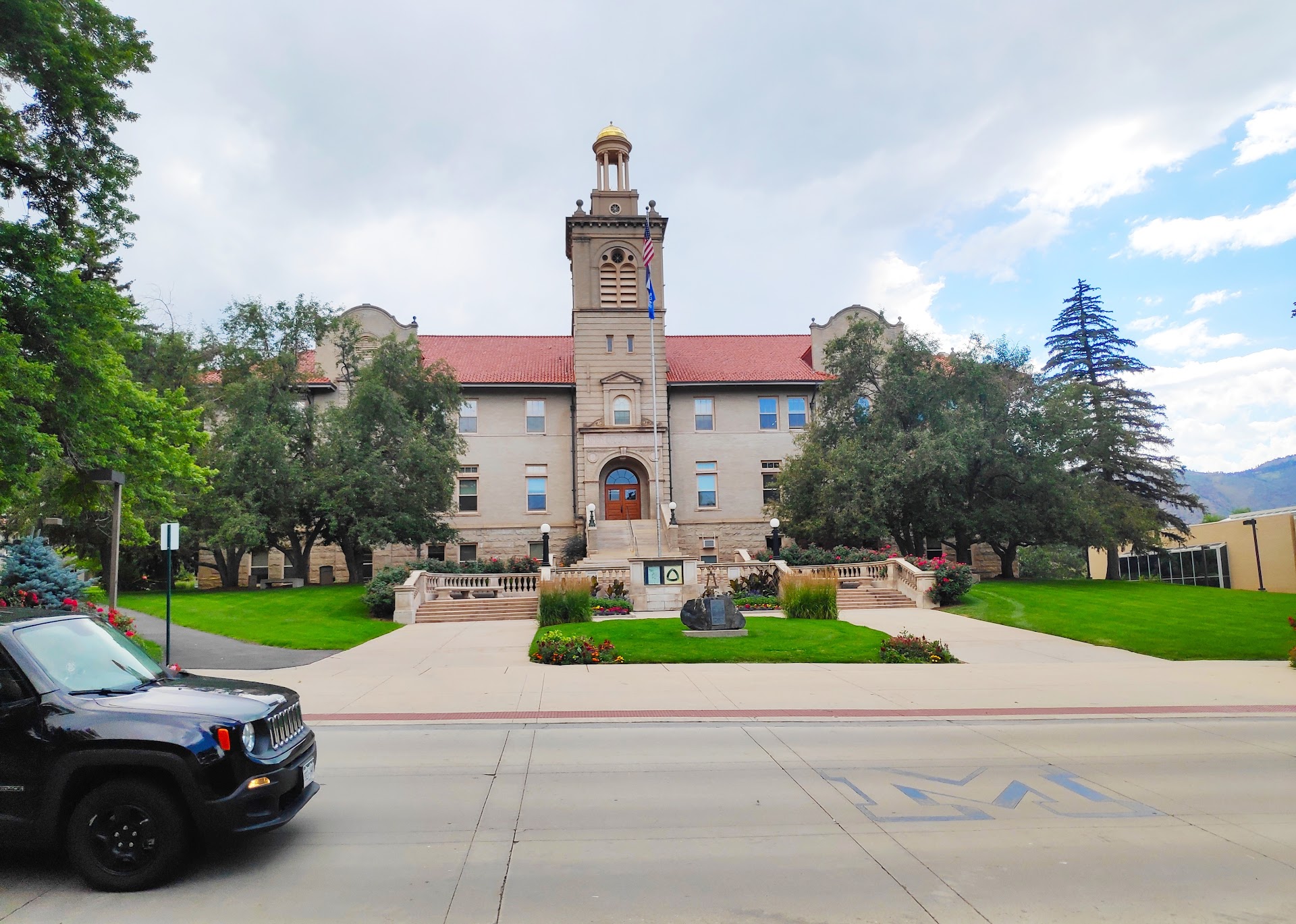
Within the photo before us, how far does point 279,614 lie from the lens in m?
27.3

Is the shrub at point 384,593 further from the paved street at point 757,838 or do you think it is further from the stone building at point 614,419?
the paved street at point 757,838

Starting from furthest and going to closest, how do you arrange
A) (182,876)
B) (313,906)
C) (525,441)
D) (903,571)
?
(525,441), (903,571), (182,876), (313,906)

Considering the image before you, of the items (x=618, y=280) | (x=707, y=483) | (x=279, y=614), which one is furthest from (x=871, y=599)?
(x=618, y=280)

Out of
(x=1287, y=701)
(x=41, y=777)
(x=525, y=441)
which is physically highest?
(x=525, y=441)

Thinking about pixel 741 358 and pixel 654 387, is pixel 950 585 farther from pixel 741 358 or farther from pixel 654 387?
pixel 741 358

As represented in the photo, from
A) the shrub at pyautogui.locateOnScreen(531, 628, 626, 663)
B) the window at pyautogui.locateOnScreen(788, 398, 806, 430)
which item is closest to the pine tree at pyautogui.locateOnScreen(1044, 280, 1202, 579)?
the window at pyautogui.locateOnScreen(788, 398, 806, 430)

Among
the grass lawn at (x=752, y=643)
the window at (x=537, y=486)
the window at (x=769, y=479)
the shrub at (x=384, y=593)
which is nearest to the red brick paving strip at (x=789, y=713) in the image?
the grass lawn at (x=752, y=643)

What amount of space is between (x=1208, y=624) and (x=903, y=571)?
9666 mm

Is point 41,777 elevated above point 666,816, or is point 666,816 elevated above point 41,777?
point 41,777

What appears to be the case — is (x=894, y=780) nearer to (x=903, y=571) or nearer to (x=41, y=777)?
(x=41, y=777)

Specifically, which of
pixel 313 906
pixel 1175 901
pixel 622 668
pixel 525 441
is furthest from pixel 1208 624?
pixel 525 441

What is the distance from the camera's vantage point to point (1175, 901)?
512cm

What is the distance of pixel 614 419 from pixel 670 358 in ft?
23.5

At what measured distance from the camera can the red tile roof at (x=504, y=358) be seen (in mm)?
43719
